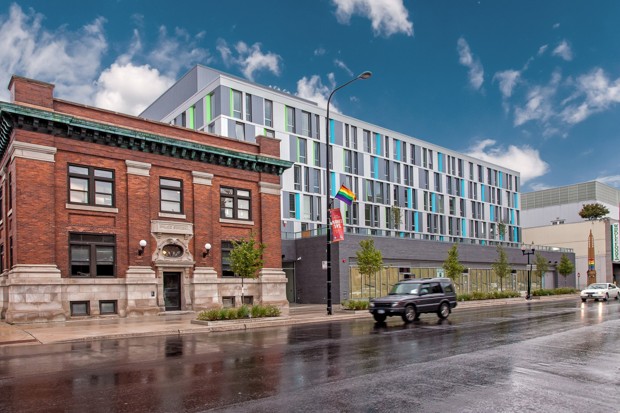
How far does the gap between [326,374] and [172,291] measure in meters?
19.6

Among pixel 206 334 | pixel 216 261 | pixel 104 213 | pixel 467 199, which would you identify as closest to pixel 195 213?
pixel 216 261

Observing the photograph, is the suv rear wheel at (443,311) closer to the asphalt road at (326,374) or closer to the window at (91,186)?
the asphalt road at (326,374)

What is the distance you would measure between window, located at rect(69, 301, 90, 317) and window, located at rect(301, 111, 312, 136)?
35.3 m

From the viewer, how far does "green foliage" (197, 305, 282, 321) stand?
72.5 ft

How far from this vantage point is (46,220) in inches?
938

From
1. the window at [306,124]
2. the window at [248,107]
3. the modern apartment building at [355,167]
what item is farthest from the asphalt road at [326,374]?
the window at [306,124]

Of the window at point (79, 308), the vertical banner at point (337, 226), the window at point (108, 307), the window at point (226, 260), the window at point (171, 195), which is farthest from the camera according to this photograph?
the window at point (226, 260)

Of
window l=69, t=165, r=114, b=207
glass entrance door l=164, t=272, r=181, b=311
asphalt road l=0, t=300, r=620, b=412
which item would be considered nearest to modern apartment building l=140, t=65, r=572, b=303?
glass entrance door l=164, t=272, r=181, b=311

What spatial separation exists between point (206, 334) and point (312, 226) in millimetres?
37114

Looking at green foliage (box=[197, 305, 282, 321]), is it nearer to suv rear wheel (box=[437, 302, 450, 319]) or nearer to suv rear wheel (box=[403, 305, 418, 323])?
suv rear wheel (box=[403, 305, 418, 323])

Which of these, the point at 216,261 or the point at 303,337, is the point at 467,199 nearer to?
the point at 216,261

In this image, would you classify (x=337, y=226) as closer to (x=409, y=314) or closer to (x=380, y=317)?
(x=380, y=317)

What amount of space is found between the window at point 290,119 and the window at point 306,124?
1.33 meters

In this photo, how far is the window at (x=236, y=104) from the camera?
1977 inches
